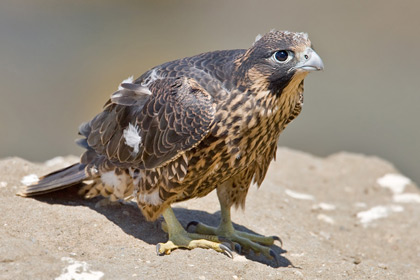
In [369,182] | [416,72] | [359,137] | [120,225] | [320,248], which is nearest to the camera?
[120,225]

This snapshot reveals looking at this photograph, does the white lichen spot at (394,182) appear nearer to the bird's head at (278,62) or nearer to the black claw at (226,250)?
the black claw at (226,250)

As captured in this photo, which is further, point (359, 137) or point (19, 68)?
point (19, 68)

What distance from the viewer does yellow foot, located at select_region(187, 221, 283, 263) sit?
555 cm

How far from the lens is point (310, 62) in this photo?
4.57m

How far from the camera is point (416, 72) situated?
14.5 metres

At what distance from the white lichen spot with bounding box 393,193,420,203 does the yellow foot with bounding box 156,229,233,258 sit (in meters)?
2.72

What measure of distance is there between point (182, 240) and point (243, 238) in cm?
59

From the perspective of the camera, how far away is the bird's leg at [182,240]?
5.17 metres

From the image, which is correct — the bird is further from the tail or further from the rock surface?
the rock surface

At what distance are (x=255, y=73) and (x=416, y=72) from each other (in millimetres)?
10577

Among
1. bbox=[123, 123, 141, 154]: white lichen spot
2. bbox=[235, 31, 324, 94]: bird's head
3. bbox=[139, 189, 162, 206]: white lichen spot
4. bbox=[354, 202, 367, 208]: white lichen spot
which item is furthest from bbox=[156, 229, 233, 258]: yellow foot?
bbox=[354, 202, 367, 208]: white lichen spot

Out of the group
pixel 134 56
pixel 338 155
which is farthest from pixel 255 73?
pixel 134 56

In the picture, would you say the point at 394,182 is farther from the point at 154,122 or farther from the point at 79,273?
the point at 79,273

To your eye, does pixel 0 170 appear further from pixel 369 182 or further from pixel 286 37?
pixel 369 182
